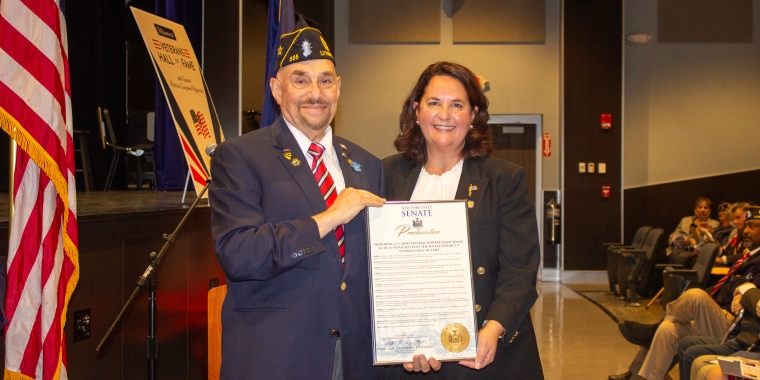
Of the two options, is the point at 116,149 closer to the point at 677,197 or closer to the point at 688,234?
the point at 688,234

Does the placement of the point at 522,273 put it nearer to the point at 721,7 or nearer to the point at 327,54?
the point at 327,54

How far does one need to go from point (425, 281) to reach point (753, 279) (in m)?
3.31

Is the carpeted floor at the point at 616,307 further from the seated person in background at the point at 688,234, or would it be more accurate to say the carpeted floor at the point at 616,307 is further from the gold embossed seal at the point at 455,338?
the gold embossed seal at the point at 455,338

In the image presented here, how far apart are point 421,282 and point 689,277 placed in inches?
184

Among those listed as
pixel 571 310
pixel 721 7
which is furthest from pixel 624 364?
pixel 721 7

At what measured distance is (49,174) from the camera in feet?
8.41

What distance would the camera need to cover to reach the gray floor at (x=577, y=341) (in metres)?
5.27

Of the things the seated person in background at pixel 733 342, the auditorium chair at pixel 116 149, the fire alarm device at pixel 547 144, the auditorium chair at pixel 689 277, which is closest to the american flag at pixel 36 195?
the seated person in background at pixel 733 342

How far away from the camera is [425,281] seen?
72.0 inches

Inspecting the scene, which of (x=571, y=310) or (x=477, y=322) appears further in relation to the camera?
(x=571, y=310)

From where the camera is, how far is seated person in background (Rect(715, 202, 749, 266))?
22.0ft

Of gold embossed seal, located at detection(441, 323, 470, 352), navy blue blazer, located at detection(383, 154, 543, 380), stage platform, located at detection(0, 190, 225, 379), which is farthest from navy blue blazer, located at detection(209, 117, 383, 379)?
stage platform, located at detection(0, 190, 225, 379)

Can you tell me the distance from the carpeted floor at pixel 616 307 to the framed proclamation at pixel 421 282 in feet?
17.7

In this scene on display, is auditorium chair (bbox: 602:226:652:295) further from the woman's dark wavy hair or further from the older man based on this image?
the older man
